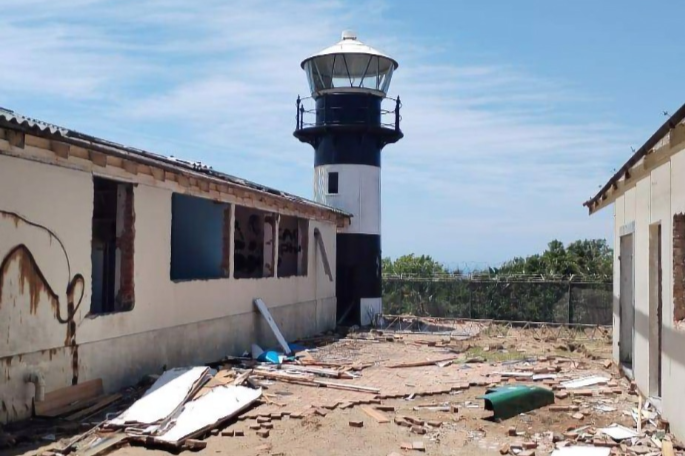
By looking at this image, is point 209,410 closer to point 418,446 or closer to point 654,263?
point 418,446

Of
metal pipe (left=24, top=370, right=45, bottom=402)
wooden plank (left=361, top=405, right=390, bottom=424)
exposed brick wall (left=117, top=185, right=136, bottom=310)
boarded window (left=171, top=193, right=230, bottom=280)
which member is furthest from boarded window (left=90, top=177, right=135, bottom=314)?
wooden plank (left=361, top=405, right=390, bottom=424)

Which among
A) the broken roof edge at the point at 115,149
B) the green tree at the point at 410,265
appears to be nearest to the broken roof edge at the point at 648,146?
the broken roof edge at the point at 115,149

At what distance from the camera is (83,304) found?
451 inches

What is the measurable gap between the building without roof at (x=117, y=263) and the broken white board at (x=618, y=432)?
26.1 feet

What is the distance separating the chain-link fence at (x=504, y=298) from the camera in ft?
88.8

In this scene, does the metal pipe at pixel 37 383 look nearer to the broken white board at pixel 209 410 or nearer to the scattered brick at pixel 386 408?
the broken white board at pixel 209 410

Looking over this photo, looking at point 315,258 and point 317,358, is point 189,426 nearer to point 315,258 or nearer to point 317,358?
point 317,358

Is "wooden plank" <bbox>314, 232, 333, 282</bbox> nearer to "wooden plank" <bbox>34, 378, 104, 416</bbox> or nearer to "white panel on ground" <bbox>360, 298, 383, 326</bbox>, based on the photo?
"white panel on ground" <bbox>360, 298, 383, 326</bbox>

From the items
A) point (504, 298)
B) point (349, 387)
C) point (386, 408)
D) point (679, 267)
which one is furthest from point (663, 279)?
point (504, 298)

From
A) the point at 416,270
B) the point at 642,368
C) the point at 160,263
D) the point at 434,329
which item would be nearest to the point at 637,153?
the point at 642,368

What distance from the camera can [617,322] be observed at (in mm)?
17094

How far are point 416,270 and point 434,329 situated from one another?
33.3 feet

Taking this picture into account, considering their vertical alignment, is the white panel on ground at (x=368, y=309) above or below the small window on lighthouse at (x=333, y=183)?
below

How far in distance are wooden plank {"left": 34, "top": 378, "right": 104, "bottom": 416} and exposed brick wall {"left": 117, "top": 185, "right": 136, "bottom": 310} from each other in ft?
5.40
